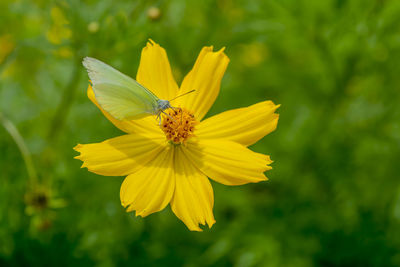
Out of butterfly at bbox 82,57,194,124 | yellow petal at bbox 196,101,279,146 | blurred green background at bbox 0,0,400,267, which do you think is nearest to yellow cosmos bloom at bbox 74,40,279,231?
yellow petal at bbox 196,101,279,146

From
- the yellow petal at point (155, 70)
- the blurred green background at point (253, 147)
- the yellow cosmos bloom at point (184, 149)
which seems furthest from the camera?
the blurred green background at point (253, 147)

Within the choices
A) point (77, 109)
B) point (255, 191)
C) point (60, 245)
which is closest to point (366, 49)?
point (255, 191)

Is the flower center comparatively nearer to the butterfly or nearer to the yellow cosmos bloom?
the yellow cosmos bloom

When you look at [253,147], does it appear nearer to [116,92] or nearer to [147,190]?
[147,190]

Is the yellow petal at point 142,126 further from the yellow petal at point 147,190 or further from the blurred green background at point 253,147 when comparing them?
the blurred green background at point 253,147

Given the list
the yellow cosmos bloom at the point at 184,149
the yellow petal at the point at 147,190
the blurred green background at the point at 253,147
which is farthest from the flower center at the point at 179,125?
the blurred green background at the point at 253,147

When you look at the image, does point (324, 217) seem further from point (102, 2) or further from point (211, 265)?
point (102, 2)

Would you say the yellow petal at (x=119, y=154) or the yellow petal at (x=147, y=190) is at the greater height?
the yellow petal at (x=119, y=154)

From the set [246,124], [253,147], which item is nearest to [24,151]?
[246,124]
